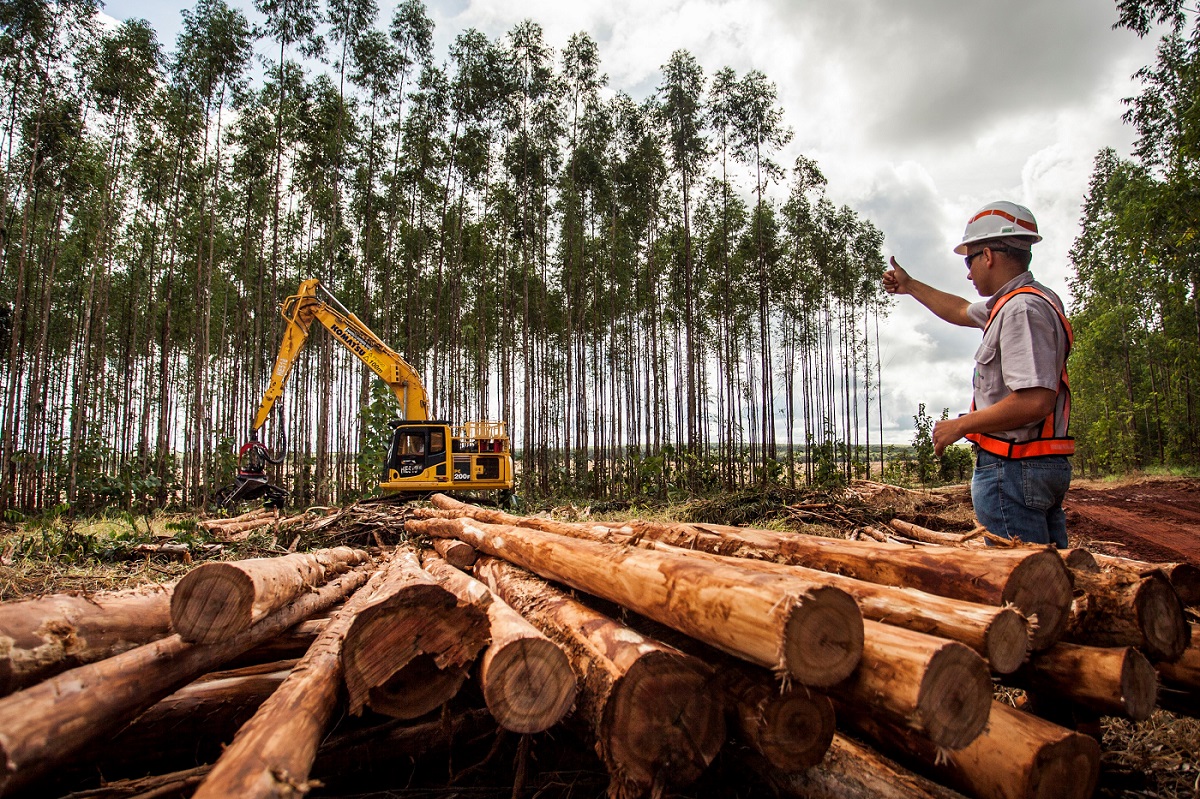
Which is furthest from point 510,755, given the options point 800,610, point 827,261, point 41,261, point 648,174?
point 827,261

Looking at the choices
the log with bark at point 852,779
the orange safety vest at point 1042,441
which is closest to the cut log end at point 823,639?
the log with bark at point 852,779

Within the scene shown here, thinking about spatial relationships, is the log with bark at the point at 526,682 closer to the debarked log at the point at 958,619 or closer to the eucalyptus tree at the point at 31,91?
the debarked log at the point at 958,619

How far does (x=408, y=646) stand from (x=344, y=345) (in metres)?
11.1

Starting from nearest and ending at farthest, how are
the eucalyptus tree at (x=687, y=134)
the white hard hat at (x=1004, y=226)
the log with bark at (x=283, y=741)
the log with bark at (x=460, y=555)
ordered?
the log with bark at (x=283, y=741) < the white hard hat at (x=1004, y=226) < the log with bark at (x=460, y=555) < the eucalyptus tree at (x=687, y=134)

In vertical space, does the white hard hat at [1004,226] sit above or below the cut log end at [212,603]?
above

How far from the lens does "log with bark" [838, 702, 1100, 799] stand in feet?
4.71

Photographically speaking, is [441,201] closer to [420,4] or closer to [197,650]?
[420,4]

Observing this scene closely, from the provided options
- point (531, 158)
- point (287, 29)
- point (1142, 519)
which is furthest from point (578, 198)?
point (1142, 519)

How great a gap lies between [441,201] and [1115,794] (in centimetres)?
2116

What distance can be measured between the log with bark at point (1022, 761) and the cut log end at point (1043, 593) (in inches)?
11.9

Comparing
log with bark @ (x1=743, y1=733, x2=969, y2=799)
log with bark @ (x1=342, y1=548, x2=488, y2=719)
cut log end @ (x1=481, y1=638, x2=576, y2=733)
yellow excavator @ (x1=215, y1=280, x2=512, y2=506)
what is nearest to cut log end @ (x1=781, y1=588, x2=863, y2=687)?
log with bark @ (x1=743, y1=733, x2=969, y2=799)

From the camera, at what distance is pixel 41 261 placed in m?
16.4

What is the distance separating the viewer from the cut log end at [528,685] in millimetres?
1636

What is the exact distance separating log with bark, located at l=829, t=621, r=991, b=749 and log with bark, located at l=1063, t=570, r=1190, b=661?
783 millimetres
